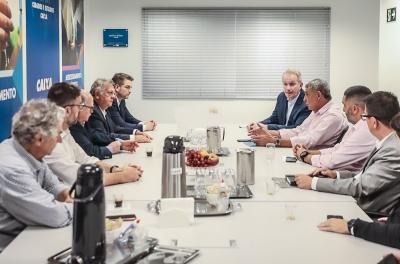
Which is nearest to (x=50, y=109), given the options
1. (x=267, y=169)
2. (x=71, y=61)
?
(x=267, y=169)

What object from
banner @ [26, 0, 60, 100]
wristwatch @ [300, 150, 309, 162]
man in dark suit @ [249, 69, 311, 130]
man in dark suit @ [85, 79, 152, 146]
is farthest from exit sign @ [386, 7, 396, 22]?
banner @ [26, 0, 60, 100]

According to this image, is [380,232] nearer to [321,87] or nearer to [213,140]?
[213,140]

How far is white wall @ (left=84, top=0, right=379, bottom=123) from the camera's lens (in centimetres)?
693

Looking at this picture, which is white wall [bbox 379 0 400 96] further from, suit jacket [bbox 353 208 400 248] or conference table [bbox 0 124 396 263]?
suit jacket [bbox 353 208 400 248]

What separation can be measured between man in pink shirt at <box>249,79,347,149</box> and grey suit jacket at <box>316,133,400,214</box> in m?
1.48

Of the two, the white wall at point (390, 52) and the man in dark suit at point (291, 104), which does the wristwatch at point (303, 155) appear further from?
the white wall at point (390, 52)

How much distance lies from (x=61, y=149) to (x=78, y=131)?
3.18ft

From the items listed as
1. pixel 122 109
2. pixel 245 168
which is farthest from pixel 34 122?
pixel 122 109

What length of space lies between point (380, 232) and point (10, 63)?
3164 millimetres

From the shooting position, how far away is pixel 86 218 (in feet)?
5.40

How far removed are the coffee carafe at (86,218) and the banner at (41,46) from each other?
3098mm

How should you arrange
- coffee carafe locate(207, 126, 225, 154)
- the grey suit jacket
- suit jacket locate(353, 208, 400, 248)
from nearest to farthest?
suit jacket locate(353, 208, 400, 248) < the grey suit jacket < coffee carafe locate(207, 126, 225, 154)

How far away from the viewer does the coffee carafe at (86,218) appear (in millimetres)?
1646

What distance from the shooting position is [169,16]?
696 cm
